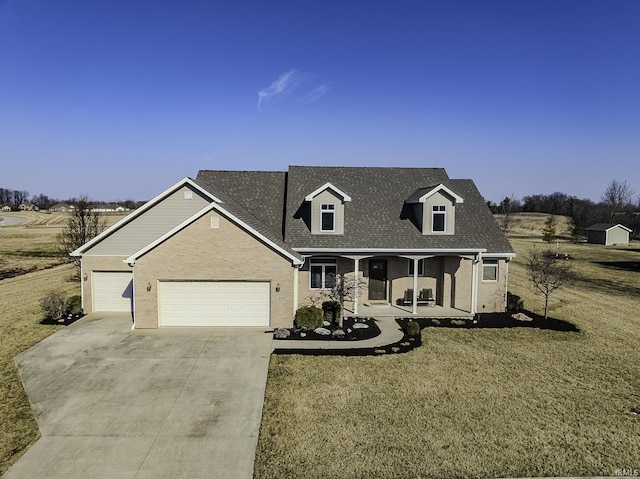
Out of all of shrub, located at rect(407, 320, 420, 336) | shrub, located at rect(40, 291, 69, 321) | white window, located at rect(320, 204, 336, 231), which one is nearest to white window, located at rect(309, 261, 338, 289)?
white window, located at rect(320, 204, 336, 231)

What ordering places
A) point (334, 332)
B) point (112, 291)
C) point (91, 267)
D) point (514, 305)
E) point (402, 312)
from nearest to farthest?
point (334, 332) → point (91, 267) → point (112, 291) → point (402, 312) → point (514, 305)

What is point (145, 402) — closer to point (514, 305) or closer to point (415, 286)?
point (415, 286)

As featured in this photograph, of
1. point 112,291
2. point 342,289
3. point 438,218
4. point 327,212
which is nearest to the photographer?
point 342,289

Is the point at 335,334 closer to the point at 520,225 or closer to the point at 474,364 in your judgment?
the point at 474,364

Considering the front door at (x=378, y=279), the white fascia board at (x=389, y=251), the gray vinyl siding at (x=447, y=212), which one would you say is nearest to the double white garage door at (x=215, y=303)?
the white fascia board at (x=389, y=251)

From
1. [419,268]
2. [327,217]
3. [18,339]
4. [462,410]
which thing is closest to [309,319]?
[327,217]

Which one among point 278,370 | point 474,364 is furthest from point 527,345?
point 278,370

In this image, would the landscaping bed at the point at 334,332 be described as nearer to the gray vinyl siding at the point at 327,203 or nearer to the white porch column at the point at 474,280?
the gray vinyl siding at the point at 327,203
